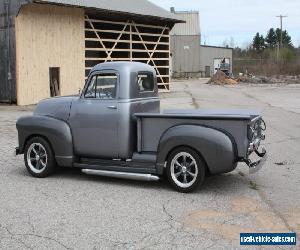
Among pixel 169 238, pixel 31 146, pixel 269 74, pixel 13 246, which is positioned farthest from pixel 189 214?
pixel 269 74

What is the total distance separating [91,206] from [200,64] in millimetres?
68451

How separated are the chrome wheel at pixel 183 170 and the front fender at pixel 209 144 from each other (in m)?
0.20

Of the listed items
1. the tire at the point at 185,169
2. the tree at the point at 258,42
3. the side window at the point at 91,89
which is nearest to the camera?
the tire at the point at 185,169

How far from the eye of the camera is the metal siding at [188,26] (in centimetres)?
7300

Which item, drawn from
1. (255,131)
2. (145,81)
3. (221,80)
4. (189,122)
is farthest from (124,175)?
(221,80)

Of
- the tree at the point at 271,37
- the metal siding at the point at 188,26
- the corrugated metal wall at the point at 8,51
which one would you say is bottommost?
the corrugated metal wall at the point at 8,51

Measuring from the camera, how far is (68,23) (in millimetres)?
25188

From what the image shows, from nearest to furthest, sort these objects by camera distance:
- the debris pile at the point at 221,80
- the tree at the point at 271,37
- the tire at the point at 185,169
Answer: the tire at the point at 185,169 → the debris pile at the point at 221,80 → the tree at the point at 271,37

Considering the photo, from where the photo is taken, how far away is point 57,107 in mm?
8938

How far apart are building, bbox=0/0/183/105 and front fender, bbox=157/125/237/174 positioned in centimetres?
1624

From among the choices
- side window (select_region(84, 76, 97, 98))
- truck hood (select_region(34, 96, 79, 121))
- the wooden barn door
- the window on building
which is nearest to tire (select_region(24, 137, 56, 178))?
truck hood (select_region(34, 96, 79, 121))

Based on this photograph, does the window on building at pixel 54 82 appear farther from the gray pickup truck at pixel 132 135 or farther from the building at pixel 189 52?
the building at pixel 189 52

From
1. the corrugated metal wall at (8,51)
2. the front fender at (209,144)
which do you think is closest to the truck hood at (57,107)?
the front fender at (209,144)

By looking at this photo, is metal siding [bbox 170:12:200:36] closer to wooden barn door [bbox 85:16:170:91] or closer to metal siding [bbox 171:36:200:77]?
metal siding [bbox 171:36:200:77]
